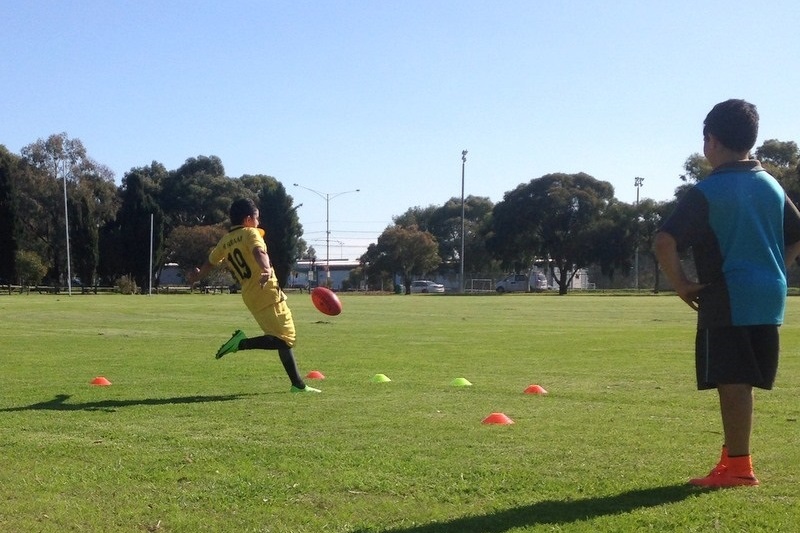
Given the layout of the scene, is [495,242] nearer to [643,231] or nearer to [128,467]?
[643,231]

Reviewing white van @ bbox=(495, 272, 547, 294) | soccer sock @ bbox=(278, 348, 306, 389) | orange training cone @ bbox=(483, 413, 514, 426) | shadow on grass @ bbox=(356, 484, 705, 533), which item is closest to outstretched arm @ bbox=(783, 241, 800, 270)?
shadow on grass @ bbox=(356, 484, 705, 533)

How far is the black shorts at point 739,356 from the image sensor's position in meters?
5.01

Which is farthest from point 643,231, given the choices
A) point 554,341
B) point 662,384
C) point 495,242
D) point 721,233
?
point 721,233

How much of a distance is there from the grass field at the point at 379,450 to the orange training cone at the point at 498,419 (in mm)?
120

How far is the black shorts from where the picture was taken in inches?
197

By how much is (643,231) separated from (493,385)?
259 feet

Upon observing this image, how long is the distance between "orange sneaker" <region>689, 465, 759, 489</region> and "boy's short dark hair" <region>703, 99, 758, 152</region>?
1.72m

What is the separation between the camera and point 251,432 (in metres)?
6.96

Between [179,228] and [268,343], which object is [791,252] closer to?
[268,343]

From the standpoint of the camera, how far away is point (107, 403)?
864 cm

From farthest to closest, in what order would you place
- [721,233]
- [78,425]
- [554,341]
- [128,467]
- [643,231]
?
[643,231] → [554,341] → [78,425] → [128,467] → [721,233]

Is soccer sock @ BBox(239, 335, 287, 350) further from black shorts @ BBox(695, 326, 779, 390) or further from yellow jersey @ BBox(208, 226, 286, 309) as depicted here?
black shorts @ BBox(695, 326, 779, 390)

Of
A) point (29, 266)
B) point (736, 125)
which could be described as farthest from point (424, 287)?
point (736, 125)

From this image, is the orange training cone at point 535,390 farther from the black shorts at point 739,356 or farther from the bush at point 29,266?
the bush at point 29,266
